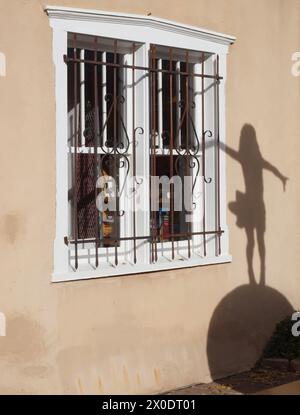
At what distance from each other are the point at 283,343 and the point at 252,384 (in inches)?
25.5

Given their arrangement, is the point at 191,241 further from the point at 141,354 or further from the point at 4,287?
the point at 4,287

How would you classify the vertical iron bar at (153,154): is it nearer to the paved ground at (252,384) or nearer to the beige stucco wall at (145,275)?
the beige stucco wall at (145,275)

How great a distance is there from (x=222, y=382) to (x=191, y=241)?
131cm

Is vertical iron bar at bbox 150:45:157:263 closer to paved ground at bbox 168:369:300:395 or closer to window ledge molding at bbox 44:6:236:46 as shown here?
window ledge molding at bbox 44:6:236:46

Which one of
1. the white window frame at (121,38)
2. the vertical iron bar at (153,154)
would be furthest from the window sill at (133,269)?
the vertical iron bar at (153,154)

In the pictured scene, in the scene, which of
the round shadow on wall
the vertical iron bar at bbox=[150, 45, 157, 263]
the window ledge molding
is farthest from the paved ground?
the window ledge molding

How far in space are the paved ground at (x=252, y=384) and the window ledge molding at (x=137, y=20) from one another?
3.13 metres

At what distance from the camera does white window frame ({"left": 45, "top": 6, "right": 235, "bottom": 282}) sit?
531 cm

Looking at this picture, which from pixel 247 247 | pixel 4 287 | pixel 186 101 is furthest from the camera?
pixel 247 247

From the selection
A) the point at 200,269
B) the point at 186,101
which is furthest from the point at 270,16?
the point at 200,269

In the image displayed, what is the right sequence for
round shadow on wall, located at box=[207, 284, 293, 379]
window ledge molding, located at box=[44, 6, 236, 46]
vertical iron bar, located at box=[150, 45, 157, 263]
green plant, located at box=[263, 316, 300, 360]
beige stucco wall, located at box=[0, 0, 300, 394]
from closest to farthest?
beige stucco wall, located at box=[0, 0, 300, 394], window ledge molding, located at box=[44, 6, 236, 46], vertical iron bar, located at box=[150, 45, 157, 263], round shadow on wall, located at box=[207, 284, 293, 379], green plant, located at box=[263, 316, 300, 360]

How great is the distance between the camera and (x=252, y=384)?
244 inches

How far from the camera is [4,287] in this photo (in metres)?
5.04

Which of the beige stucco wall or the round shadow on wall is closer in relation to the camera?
the beige stucco wall
